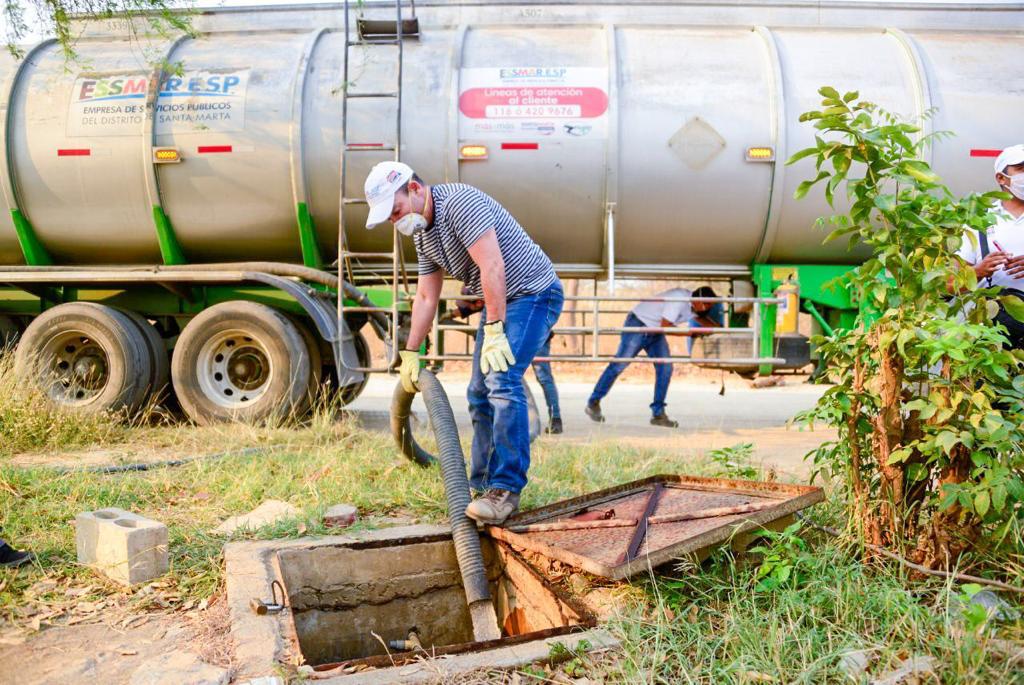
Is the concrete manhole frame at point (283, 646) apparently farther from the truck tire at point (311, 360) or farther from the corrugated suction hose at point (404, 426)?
the truck tire at point (311, 360)

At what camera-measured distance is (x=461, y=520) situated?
3.36 m

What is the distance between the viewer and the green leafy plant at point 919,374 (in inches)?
99.9

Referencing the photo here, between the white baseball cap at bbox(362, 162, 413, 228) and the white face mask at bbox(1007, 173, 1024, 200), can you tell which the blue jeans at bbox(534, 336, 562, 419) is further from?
the white face mask at bbox(1007, 173, 1024, 200)

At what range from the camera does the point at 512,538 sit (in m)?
3.29

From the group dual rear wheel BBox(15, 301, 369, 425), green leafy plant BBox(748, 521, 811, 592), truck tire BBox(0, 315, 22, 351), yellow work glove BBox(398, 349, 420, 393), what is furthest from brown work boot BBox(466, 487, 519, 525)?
truck tire BBox(0, 315, 22, 351)

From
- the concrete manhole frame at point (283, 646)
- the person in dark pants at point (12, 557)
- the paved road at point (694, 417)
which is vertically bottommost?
the paved road at point (694, 417)

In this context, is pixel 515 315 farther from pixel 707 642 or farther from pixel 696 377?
pixel 696 377

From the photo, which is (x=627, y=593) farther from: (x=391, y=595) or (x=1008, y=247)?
(x=1008, y=247)

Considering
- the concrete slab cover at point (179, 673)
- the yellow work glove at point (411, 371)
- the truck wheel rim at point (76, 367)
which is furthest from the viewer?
the truck wheel rim at point (76, 367)

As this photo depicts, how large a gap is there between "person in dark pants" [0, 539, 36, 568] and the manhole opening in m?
1.01

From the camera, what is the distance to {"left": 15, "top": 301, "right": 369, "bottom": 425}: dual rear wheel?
21.5ft

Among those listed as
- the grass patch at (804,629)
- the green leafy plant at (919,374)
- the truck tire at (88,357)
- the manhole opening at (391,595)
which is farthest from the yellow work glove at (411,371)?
the truck tire at (88,357)

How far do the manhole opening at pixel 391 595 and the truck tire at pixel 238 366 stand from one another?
3288 mm

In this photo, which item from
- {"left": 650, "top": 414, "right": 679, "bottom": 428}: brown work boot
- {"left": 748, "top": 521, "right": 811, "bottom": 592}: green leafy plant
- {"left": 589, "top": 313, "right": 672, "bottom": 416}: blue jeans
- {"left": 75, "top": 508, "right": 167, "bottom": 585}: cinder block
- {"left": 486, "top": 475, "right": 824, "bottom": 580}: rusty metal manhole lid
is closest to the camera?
{"left": 748, "top": 521, "right": 811, "bottom": 592}: green leafy plant
